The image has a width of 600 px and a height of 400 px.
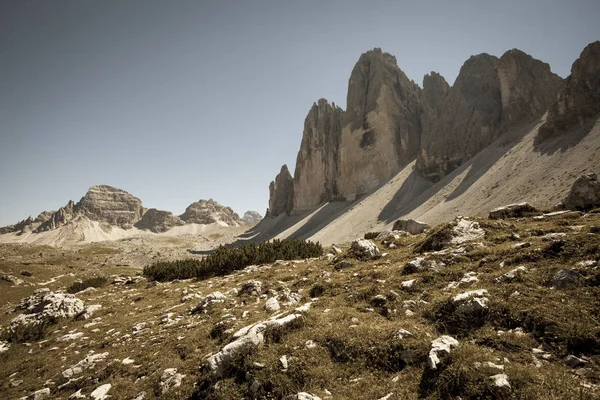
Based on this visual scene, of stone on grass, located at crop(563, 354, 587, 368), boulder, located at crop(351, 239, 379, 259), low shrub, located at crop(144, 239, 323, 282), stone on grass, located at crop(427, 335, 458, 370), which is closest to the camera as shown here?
stone on grass, located at crop(563, 354, 587, 368)

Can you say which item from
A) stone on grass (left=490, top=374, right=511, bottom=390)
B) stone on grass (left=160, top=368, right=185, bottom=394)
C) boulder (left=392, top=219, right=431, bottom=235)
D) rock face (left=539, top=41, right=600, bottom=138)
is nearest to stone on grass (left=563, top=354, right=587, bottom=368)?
stone on grass (left=490, top=374, right=511, bottom=390)

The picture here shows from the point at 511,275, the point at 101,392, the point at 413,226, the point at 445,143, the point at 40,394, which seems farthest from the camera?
the point at 445,143

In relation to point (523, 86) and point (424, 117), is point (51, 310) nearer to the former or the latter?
point (523, 86)

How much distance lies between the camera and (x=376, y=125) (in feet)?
301

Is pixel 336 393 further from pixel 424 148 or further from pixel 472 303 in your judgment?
pixel 424 148

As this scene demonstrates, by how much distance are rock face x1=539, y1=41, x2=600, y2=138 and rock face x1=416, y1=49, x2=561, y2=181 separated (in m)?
11.9

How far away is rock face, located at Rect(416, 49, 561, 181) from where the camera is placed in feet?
193

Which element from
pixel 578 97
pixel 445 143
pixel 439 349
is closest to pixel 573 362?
pixel 439 349

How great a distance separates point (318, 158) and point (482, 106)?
212ft

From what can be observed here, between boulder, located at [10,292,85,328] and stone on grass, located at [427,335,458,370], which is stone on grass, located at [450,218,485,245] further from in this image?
boulder, located at [10,292,85,328]

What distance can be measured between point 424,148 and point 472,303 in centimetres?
7410

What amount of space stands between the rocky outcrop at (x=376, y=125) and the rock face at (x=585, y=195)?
233 ft

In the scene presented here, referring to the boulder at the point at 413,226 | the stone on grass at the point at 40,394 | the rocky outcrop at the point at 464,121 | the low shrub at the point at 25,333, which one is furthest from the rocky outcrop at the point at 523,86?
the low shrub at the point at 25,333

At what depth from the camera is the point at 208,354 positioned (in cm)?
731
